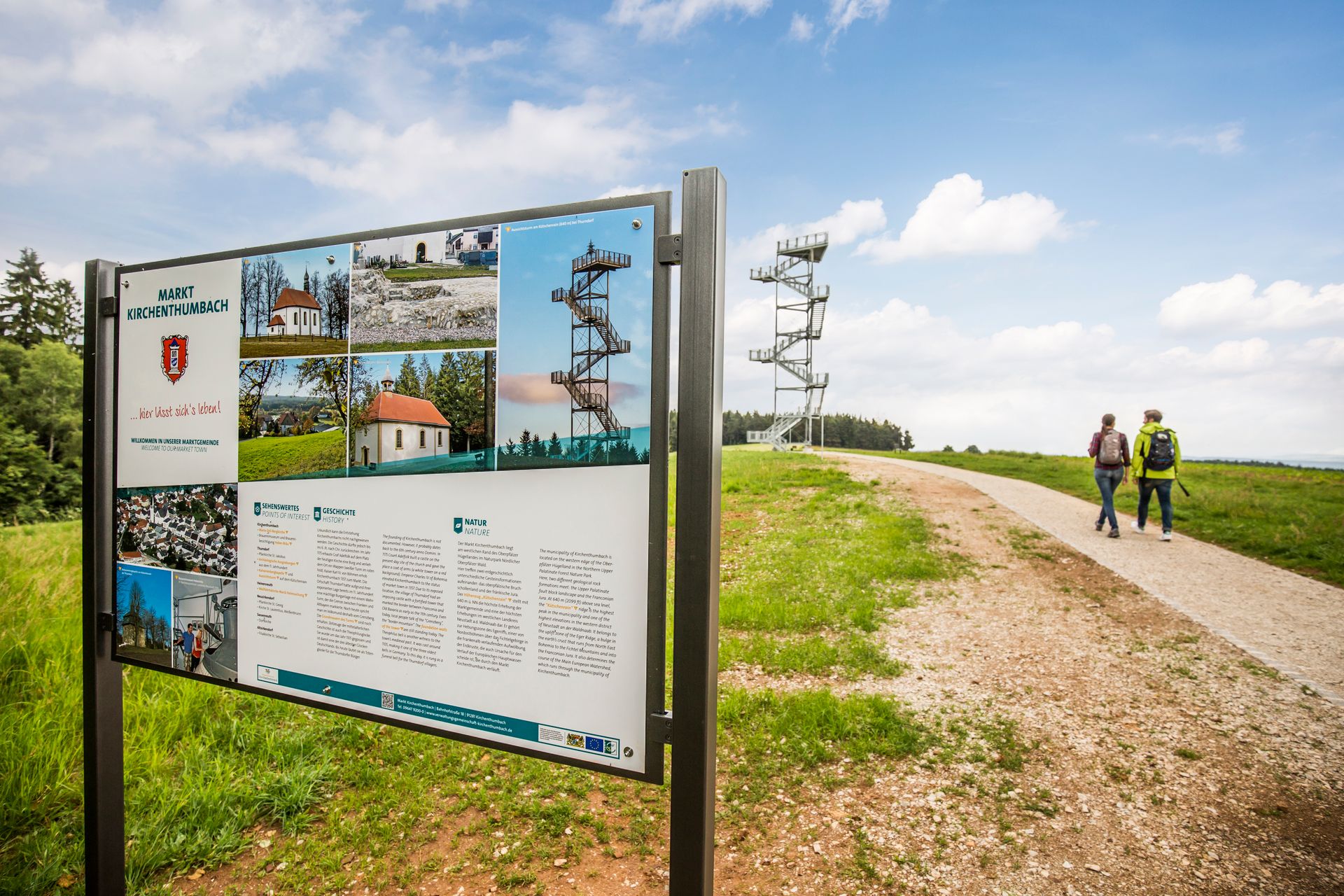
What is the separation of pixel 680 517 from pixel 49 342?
42.4 metres

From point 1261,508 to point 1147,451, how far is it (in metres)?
4.53

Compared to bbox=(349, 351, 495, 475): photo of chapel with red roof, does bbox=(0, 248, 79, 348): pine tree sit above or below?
above

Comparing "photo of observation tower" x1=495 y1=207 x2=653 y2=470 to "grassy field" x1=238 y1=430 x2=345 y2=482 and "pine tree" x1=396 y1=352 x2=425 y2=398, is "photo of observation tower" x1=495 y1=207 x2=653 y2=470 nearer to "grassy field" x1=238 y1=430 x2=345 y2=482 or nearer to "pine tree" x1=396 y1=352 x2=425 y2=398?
"pine tree" x1=396 y1=352 x2=425 y2=398

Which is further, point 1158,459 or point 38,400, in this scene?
point 38,400

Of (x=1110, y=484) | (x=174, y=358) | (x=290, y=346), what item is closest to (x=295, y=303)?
(x=290, y=346)

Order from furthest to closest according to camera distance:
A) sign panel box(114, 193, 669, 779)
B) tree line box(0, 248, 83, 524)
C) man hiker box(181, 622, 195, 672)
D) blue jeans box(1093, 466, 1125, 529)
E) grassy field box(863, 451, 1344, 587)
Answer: tree line box(0, 248, 83, 524)
blue jeans box(1093, 466, 1125, 529)
grassy field box(863, 451, 1344, 587)
man hiker box(181, 622, 195, 672)
sign panel box(114, 193, 669, 779)

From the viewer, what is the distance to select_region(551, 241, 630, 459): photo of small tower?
1898mm

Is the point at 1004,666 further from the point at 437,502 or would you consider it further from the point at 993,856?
the point at 437,502

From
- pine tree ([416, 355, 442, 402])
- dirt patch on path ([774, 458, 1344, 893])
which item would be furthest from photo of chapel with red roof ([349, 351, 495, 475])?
dirt patch on path ([774, 458, 1344, 893])

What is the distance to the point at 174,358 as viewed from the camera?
2.84 metres

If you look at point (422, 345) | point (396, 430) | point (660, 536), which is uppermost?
point (422, 345)

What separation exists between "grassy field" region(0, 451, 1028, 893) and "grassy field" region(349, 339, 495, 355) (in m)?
2.90

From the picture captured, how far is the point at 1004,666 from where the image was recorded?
6129 millimetres

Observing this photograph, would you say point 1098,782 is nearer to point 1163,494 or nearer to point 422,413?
point 422,413
